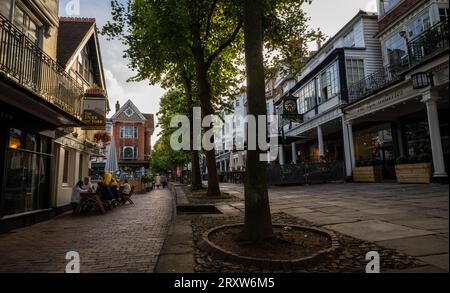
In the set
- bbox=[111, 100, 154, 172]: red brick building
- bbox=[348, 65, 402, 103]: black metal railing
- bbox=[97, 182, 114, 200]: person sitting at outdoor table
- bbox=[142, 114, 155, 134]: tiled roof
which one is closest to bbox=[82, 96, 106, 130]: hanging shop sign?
bbox=[97, 182, 114, 200]: person sitting at outdoor table

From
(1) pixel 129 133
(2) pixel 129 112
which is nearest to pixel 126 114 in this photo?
(2) pixel 129 112

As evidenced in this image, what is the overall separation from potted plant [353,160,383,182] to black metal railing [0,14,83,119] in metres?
15.4

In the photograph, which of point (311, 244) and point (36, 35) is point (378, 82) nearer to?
point (311, 244)

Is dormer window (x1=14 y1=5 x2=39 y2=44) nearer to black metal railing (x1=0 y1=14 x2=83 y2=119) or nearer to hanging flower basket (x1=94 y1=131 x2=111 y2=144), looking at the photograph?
black metal railing (x1=0 y1=14 x2=83 y2=119)

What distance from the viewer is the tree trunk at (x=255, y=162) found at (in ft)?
14.9

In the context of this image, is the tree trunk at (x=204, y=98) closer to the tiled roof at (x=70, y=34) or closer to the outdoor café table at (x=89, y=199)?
the outdoor café table at (x=89, y=199)

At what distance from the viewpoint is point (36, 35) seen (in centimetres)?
1033

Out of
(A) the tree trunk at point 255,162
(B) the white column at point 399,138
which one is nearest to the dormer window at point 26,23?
(A) the tree trunk at point 255,162

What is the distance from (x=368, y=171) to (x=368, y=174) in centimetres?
18

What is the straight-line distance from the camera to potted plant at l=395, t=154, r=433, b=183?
12.5 metres

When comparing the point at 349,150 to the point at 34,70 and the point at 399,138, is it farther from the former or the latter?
the point at 34,70

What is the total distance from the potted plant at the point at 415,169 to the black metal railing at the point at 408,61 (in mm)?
3799
